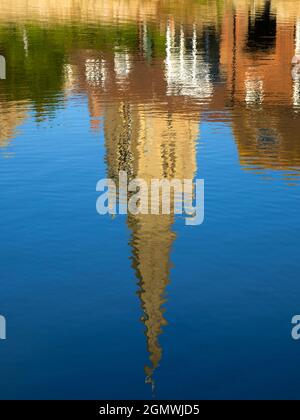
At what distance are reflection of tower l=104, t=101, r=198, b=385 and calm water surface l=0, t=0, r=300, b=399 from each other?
0.29 feet

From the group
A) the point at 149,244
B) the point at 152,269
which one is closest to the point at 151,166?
the point at 149,244

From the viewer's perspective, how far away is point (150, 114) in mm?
A: 43125

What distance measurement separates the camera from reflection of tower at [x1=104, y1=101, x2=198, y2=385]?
20553 millimetres

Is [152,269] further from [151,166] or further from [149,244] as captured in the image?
[151,166]

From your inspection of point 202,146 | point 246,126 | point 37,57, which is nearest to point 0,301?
point 202,146

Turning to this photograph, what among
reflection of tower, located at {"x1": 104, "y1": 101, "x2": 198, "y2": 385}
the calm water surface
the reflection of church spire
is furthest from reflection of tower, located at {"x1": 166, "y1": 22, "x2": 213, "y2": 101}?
the reflection of church spire

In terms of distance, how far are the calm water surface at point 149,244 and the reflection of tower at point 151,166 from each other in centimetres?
9

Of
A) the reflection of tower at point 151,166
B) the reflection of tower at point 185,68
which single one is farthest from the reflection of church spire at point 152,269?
the reflection of tower at point 185,68

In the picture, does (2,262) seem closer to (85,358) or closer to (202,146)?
(85,358)

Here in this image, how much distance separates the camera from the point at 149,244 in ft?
82.2

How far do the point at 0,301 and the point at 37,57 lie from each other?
49.6 meters

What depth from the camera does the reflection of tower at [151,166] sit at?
20.6 metres

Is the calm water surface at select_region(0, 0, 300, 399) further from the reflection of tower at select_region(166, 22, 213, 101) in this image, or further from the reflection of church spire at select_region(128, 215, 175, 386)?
the reflection of tower at select_region(166, 22, 213, 101)

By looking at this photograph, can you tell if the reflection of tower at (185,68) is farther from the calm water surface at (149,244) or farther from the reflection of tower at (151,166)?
the reflection of tower at (151,166)
